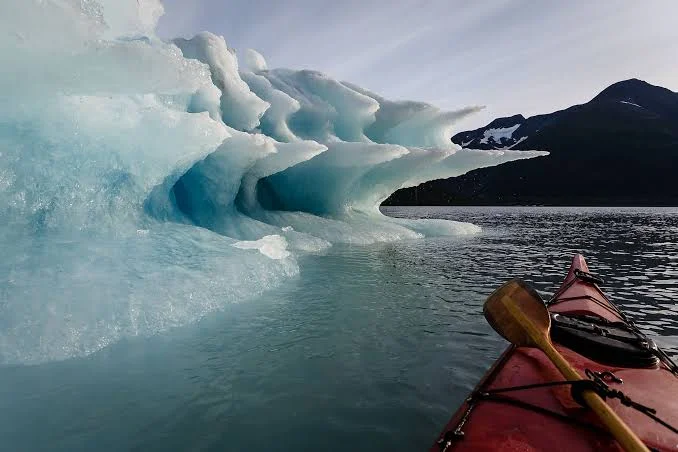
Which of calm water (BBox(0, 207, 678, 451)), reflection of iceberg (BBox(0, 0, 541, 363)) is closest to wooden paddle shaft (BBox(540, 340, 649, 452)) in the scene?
calm water (BBox(0, 207, 678, 451))

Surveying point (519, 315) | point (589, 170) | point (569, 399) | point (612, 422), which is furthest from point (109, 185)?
point (589, 170)

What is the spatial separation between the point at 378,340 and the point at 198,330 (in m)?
2.62

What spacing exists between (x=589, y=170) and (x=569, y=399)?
Result: 14815 centimetres

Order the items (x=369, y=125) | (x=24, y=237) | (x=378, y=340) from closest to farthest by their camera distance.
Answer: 1. (x=378, y=340)
2. (x=24, y=237)
3. (x=369, y=125)

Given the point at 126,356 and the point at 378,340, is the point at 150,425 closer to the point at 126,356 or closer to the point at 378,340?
the point at 126,356

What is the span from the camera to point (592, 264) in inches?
541

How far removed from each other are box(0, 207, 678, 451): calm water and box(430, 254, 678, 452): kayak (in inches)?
36.1

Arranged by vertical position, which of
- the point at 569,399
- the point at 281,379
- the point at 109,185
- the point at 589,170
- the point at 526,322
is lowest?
the point at 281,379

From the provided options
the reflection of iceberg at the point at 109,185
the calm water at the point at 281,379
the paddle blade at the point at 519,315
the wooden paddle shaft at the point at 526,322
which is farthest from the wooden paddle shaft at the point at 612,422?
the reflection of iceberg at the point at 109,185

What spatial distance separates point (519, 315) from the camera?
3328 millimetres

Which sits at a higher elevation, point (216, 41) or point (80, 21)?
point (216, 41)

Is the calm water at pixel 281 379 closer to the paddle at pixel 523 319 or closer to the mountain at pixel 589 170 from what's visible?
the paddle at pixel 523 319

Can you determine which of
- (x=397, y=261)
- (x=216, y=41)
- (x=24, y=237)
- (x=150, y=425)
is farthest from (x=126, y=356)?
(x=216, y=41)

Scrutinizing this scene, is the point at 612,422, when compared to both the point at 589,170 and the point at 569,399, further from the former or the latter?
the point at 589,170
